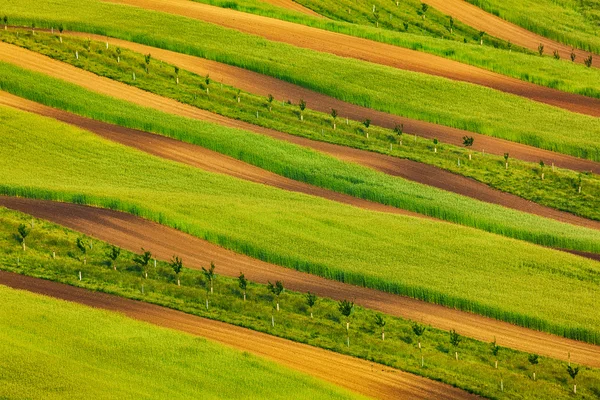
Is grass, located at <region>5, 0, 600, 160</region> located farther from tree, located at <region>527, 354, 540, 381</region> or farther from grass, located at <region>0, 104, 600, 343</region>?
tree, located at <region>527, 354, 540, 381</region>

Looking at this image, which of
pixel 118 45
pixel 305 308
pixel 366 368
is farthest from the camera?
pixel 118 45

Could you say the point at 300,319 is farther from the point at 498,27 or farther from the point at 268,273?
the point at 498,27

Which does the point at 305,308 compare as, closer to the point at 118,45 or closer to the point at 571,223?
the point at 571,223

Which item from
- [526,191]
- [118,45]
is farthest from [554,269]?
[118,45]

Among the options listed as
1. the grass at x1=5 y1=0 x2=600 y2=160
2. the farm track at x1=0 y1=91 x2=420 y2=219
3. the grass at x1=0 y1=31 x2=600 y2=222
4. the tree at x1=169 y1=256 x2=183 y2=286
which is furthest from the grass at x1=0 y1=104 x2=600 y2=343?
the grass at x1=5 y1=0 x2=600 y2=160

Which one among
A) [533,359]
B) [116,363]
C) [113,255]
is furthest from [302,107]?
[116,363]
